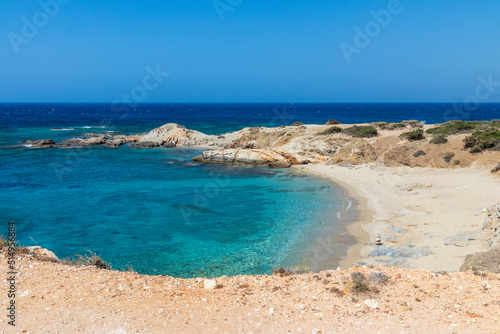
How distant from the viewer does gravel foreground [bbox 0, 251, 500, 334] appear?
6.70 metres

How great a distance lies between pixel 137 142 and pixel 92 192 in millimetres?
30331

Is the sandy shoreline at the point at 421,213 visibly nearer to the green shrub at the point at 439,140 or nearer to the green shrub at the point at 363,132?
the green shrub at the point at 439,140

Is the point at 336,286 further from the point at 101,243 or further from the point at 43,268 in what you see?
the point at 101,243

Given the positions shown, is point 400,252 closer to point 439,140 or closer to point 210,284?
point 210,284

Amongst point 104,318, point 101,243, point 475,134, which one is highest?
point 475,134

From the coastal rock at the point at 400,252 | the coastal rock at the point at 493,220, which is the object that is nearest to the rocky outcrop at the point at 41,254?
the coastal rock at the point at 400,252

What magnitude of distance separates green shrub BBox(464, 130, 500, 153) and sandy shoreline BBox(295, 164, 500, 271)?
308cm

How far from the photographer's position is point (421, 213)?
715 inches

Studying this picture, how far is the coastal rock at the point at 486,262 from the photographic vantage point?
8859 mm

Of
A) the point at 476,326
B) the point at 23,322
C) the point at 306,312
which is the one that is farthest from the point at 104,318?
the point at 476,326

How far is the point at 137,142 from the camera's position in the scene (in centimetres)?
5400

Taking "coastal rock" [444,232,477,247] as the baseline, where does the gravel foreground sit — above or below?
above

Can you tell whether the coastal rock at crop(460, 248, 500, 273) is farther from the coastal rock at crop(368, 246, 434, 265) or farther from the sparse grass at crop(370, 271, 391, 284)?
the coastal rock at crop(368, 246, 434, 265)

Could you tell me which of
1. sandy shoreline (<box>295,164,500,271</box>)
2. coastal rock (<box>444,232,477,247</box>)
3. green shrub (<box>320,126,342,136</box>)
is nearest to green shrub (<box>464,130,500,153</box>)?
Result: sandy shoreline (<box>295,164,500,271</box>)
